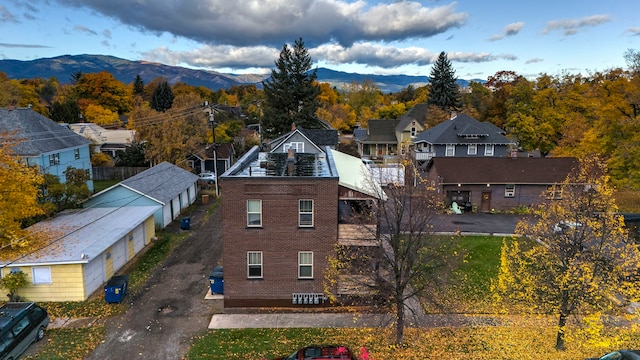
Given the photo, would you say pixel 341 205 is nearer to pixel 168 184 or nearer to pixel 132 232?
pixel 132 232

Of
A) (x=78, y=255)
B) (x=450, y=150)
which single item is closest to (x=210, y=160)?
(x=450, y=150)

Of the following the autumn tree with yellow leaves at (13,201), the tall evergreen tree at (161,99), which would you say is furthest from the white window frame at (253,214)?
the tall evergreen tree at (161,99)

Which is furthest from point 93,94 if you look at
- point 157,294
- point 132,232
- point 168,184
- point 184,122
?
point 157,294

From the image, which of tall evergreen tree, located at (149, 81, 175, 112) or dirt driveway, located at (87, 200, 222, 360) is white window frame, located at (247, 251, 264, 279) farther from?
tall evergreen tree, located at (149, 81, 175, 112)

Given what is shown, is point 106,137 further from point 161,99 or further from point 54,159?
point 54,159

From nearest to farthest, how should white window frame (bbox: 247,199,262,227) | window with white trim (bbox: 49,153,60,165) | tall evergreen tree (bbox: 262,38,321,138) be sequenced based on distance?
1. white window frame (bbox: 247,199,262,227)
2. window with white trim (bbox: 49,153,60,165)
3. tall evergreen tree (bbox: 262,38,321,138)

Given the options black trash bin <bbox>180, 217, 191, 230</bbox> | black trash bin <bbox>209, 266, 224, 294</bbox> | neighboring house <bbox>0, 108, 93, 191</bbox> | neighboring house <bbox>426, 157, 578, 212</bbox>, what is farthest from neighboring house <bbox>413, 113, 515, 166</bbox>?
neighboring house <bbox>0, 108, 93, 191</bbox>

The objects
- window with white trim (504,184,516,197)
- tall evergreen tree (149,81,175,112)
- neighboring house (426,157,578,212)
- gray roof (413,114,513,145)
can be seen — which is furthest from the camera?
tall evergreen tree (149,81,175,112)
